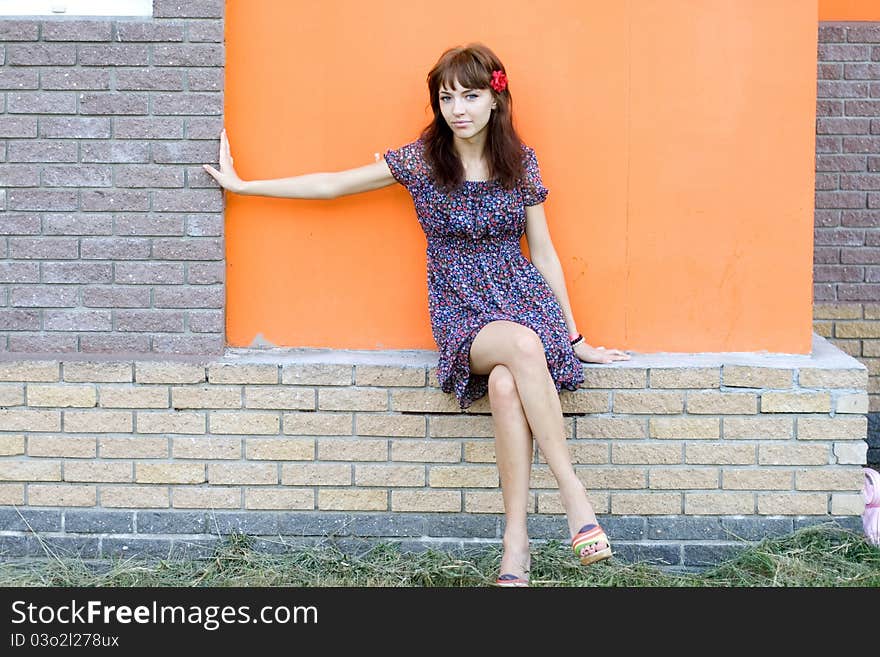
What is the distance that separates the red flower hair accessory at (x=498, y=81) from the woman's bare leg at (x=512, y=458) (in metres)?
0.89

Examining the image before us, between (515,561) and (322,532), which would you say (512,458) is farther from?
(322,532)

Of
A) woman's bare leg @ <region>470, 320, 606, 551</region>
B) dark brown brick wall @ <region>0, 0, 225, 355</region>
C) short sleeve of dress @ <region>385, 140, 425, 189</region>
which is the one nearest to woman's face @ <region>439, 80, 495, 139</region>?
short sleeve of dress @ <region>385, 140, 425, 189</region>

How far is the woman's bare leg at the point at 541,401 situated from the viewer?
3.60 meters

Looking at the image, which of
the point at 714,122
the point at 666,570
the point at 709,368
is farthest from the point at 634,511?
the point at 714,122

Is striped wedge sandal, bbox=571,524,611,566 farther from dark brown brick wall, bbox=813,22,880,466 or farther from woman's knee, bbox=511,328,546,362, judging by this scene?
dark brown brick wall, bbox=813,22,880,466

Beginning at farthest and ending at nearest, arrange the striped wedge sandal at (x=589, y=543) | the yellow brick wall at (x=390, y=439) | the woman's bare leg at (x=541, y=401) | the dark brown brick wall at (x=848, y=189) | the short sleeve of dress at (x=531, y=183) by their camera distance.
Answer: the dark brown brick wall at (x=848, y=189), the yellow brick wall at (x=390, y=439), the short sleeve of dress at (x=531, y=183), the woman's bare leg at (x=541, y=401), the striped wedge sandal at (x=589, y=543)

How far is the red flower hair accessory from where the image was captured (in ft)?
12.3

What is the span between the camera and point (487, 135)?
12.7 ft

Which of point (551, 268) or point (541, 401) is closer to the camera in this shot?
point (541, 401)

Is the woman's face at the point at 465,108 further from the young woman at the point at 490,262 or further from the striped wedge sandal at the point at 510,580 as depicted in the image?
the striped wedge sandal at the point at 510,580

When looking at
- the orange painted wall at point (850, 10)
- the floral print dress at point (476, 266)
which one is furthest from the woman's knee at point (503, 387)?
the orange painted wall at point (850, 10)

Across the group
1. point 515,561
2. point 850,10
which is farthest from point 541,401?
point 850,10

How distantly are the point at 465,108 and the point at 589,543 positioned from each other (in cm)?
140

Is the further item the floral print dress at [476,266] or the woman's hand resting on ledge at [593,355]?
the woman's hand resting on ledge at [593,355]
